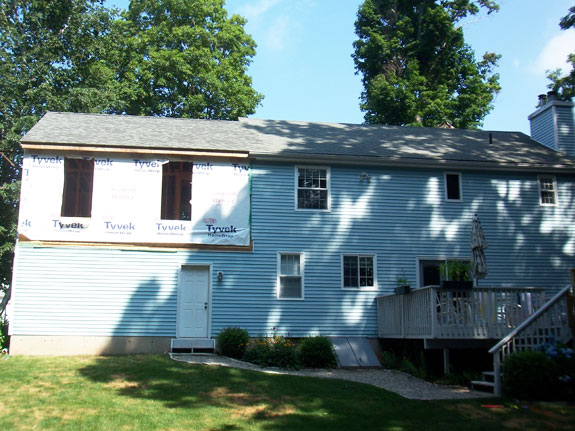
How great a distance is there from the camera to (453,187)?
60.2ft

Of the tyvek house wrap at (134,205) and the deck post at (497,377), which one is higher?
the tyvek house wrap at (134,205)

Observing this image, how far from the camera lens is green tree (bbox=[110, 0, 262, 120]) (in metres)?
30.2

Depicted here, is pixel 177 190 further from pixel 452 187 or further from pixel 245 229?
pixel 452 187

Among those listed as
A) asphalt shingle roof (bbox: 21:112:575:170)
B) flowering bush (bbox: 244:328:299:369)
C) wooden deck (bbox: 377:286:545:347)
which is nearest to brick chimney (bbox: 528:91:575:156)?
asphalt shingle roof (bbox: 21:112:575:170)

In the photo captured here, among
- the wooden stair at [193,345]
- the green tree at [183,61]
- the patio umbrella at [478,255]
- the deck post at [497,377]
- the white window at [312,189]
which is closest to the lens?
the deck post at [497,377]

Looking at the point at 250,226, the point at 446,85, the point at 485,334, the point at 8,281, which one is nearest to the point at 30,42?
the point at 8,281

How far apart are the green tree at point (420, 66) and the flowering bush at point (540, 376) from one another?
20951 mm

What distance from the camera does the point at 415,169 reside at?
715 inches

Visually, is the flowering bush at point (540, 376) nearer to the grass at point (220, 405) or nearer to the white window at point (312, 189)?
the grass at point (220, 405)

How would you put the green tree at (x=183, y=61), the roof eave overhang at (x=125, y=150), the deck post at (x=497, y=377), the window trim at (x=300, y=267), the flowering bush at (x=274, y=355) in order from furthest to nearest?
1. the green tree at (x=183, y=61)
2. the window trim at (x=300, y=267)
3. the roof eave overhang at (x=125, y=150)
4. the flowering bush at (x=274, y=355)
5. the deck post at (x=497, y=377)

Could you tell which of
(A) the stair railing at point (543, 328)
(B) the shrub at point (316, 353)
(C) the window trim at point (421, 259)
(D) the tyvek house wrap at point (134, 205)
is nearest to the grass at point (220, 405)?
(A) the stair railing at point (543, 328)

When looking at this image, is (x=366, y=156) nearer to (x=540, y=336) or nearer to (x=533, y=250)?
(x=533, y=250)

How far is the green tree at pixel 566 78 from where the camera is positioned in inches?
902

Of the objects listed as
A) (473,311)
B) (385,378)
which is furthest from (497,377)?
(385,378)
